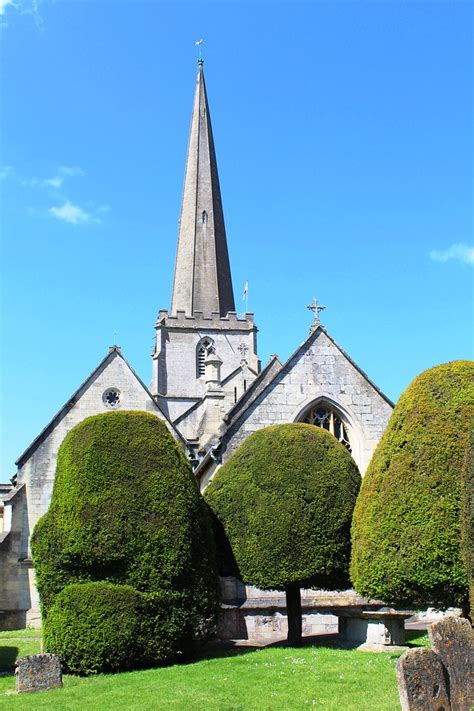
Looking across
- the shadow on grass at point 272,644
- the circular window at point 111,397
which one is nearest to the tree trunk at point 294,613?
the shadow on grass at point 272,644

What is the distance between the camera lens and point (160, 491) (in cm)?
1510

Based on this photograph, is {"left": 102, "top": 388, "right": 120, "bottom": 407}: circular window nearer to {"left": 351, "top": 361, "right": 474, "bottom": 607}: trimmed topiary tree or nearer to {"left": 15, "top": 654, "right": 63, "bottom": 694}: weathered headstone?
{"left": 351, "top": 361, "right": 474, "bottom": 607}: trimmed topiary tree

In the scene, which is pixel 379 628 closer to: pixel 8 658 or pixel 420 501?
pixel 420 501

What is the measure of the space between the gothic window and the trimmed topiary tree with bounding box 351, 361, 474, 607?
27.3 feet

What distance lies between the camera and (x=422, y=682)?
29.5 feet

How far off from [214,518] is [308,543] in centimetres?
240

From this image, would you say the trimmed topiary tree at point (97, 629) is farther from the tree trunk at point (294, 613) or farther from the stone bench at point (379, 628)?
the stone bench at point (379, 628)

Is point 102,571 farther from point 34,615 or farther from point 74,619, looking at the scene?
point 34,615

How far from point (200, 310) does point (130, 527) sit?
41.6 meters

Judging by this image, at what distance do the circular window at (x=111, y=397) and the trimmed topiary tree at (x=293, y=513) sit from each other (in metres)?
12.7

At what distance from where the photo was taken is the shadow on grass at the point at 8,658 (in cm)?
1579

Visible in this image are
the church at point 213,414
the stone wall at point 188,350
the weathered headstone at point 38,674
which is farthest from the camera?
the stone wall at point 188,350

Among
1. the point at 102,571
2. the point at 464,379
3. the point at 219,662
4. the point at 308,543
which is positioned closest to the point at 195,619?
the point at 219,662

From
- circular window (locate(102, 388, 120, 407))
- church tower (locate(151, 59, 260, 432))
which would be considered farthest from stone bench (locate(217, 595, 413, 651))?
church tower (locate(151, 59, 260, 432))
